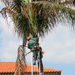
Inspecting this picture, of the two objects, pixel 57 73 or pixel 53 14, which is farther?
pixel 57 73

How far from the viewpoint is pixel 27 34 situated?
972 centimetres

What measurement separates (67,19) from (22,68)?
3.16 metres

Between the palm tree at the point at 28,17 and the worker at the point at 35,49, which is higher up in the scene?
the palm tree at the point at 28,17

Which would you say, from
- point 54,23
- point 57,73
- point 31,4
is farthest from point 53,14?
point 57,73

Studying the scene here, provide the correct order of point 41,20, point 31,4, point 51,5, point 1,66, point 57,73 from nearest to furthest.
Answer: point 51,5
point 31,4
point 41,20
point 57,73
point 1,66

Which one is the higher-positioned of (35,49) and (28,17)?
(28,17)

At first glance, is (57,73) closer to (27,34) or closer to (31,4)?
(27,34)

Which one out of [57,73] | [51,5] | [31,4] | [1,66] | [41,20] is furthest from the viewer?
[1,66]

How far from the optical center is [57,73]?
16422 mm

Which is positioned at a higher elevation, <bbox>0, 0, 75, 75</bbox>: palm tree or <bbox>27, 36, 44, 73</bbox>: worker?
<bbox>0, 0, 75, 75</bbox>: palm tree

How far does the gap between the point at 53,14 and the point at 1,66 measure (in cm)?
978

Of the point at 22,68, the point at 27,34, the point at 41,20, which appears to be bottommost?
the point at 22,68

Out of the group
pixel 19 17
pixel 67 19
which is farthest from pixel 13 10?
pixel 67 19

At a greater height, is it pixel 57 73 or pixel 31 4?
pixel 31 4
